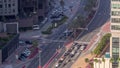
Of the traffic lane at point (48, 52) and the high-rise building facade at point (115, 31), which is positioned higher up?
the high-rise building facade at point (115, 31)

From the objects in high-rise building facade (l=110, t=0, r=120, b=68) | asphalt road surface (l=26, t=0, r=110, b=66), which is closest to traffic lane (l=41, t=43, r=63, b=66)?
asphalt road surface (l=26, t=0, r=110, b=66)

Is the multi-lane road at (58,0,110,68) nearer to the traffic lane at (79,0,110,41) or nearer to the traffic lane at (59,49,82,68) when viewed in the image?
the traffic lane at (79,0,110,41)

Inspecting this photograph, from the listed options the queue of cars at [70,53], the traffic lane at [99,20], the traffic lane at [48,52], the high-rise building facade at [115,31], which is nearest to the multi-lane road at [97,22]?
the traffic lane at [99,20]

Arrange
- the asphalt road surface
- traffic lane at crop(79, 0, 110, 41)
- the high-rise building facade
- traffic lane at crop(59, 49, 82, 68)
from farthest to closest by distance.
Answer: traffic lane at crop(79, 0, 110, 41) → the asphalt road surface → traffic lane at crop(59, 49, 82, 68) → the high-rise building facade

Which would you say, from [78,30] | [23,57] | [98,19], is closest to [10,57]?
[23,57]

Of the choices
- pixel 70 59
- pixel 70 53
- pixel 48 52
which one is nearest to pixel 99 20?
pixel 48 52

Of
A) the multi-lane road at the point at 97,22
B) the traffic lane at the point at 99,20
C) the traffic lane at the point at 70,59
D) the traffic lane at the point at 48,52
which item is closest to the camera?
the traffic lane at the point at 70,59

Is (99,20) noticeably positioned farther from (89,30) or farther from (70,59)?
(70,59)

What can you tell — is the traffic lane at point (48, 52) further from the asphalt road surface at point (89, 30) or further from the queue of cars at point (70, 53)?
the queue of cars at point (70, 53)

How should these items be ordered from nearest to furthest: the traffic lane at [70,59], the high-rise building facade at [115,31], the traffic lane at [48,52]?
the high-rise building facade at [115,31] → the traffic lane at [70,59] → the traffic lane at [48,52]

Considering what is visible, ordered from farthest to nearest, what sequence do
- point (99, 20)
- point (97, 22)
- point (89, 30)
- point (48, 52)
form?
point (99, 20), point (97, 22), point (89, 30), point (48, 52)

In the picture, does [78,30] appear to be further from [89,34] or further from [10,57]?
[10,57]
